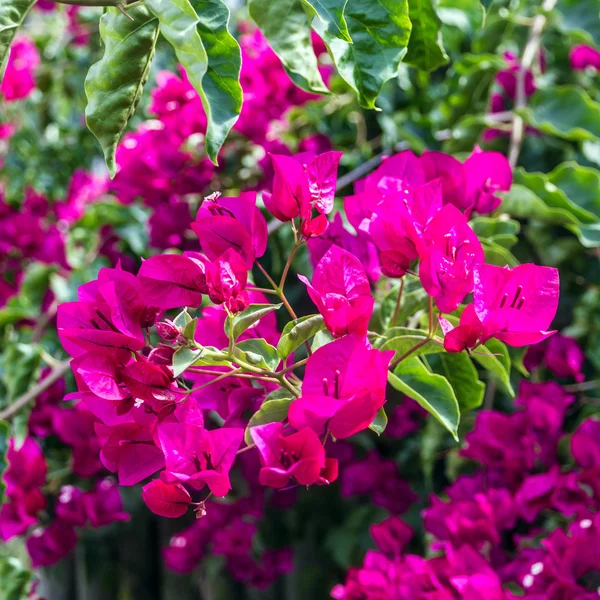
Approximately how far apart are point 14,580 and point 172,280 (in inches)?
24.6

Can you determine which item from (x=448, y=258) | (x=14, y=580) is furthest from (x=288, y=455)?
(x=14, y=580)

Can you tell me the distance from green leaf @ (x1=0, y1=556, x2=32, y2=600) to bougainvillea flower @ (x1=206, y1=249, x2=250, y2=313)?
2.05ft

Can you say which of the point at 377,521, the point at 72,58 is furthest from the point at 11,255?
the point at 377,521

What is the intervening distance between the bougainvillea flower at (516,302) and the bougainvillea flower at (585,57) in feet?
2.62

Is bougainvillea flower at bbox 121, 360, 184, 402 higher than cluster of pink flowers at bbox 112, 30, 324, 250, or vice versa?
bougainvillea flower at bbox 121, 360, 184, 402

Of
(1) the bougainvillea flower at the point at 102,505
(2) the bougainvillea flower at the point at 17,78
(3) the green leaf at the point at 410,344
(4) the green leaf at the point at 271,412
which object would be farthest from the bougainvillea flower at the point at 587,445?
(2) the bougainvillea flower at the point at 17,78

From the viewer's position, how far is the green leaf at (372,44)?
0.48 m

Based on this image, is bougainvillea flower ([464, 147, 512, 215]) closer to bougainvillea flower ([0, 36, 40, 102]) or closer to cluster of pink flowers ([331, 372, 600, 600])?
cluster of pink flowers ([331, 372, 600, 600])

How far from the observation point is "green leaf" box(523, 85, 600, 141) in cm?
92

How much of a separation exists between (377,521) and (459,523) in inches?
16.7

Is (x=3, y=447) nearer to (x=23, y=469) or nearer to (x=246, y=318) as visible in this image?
(x=23, y=469)

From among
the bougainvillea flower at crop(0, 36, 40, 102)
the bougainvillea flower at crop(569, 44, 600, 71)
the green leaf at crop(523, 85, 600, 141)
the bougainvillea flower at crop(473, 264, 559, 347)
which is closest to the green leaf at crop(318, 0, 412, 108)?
the bougainvillea flower at crop(473, 264, 559, 347)

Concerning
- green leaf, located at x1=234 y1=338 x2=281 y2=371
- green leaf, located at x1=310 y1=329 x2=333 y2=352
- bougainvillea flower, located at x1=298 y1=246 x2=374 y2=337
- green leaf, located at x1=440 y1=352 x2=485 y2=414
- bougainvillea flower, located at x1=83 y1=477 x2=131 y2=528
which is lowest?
bougainvillea flower, located at x1=83 y1=477 x2=131 y2=528

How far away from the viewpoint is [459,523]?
27.4 inches
